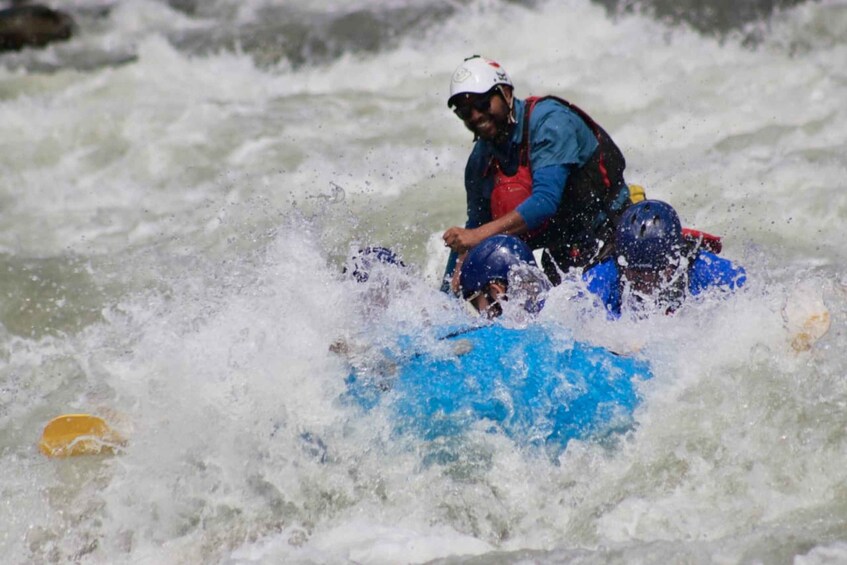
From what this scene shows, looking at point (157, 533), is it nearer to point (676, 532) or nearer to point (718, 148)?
point (676, 532)

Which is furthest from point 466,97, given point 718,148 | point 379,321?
point 718,148

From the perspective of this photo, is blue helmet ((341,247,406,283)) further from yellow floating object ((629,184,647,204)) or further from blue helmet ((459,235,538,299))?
yellow floating object ((629,184,647,204))

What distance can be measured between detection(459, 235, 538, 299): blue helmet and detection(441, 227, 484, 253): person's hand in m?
0.16

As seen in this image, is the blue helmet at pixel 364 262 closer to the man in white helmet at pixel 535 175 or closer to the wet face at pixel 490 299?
the man in white helmet at pixel 535 175

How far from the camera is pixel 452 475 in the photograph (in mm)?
4352

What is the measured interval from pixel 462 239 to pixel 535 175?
445 millimetres

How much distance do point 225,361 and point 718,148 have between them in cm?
527

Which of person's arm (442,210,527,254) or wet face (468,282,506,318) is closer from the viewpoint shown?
wet face (468,282,506,318)

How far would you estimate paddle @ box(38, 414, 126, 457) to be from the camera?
15.2 feet

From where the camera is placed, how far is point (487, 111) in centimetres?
491

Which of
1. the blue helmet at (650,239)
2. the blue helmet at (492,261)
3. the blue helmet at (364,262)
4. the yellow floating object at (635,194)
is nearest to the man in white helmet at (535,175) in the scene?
the yellow floating object at (635,194)

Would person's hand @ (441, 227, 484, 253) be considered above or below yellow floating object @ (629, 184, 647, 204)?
below

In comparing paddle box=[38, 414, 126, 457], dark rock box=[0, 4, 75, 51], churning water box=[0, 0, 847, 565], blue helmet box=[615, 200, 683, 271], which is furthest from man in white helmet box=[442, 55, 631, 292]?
dark rock box=[0, 4, 75, 51]

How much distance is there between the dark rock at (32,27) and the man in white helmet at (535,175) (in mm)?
8024
